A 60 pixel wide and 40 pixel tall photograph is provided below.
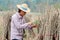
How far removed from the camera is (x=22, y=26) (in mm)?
5652

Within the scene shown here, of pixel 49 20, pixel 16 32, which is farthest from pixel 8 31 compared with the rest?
pixel 49 20

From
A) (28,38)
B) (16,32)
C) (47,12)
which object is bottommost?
(28,38)

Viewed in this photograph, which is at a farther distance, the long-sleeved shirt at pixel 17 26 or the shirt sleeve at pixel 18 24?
the long-sleeved shirt at pixel 17 26

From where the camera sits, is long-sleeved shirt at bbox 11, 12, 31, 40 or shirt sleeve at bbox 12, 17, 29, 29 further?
long-sleeved shirt at bbox 11, 12, 31, 40

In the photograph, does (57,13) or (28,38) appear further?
(28,38)

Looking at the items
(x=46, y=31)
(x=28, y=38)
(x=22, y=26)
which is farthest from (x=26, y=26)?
(x=28, y=38)

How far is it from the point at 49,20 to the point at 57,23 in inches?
6.9

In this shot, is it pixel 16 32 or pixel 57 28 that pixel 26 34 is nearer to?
pixel 16 32

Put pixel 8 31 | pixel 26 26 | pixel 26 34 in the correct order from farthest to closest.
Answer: pixel 8 31, pixel 26 34, pixel 26 26

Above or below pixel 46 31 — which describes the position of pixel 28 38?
below

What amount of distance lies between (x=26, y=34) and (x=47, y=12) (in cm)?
103

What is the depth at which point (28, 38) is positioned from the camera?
713 centimetres

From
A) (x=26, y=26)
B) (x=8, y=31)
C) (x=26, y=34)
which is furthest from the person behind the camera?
(x=8, y=31)

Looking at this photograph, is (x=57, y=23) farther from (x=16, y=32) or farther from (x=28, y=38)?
(x=28, y=38)
